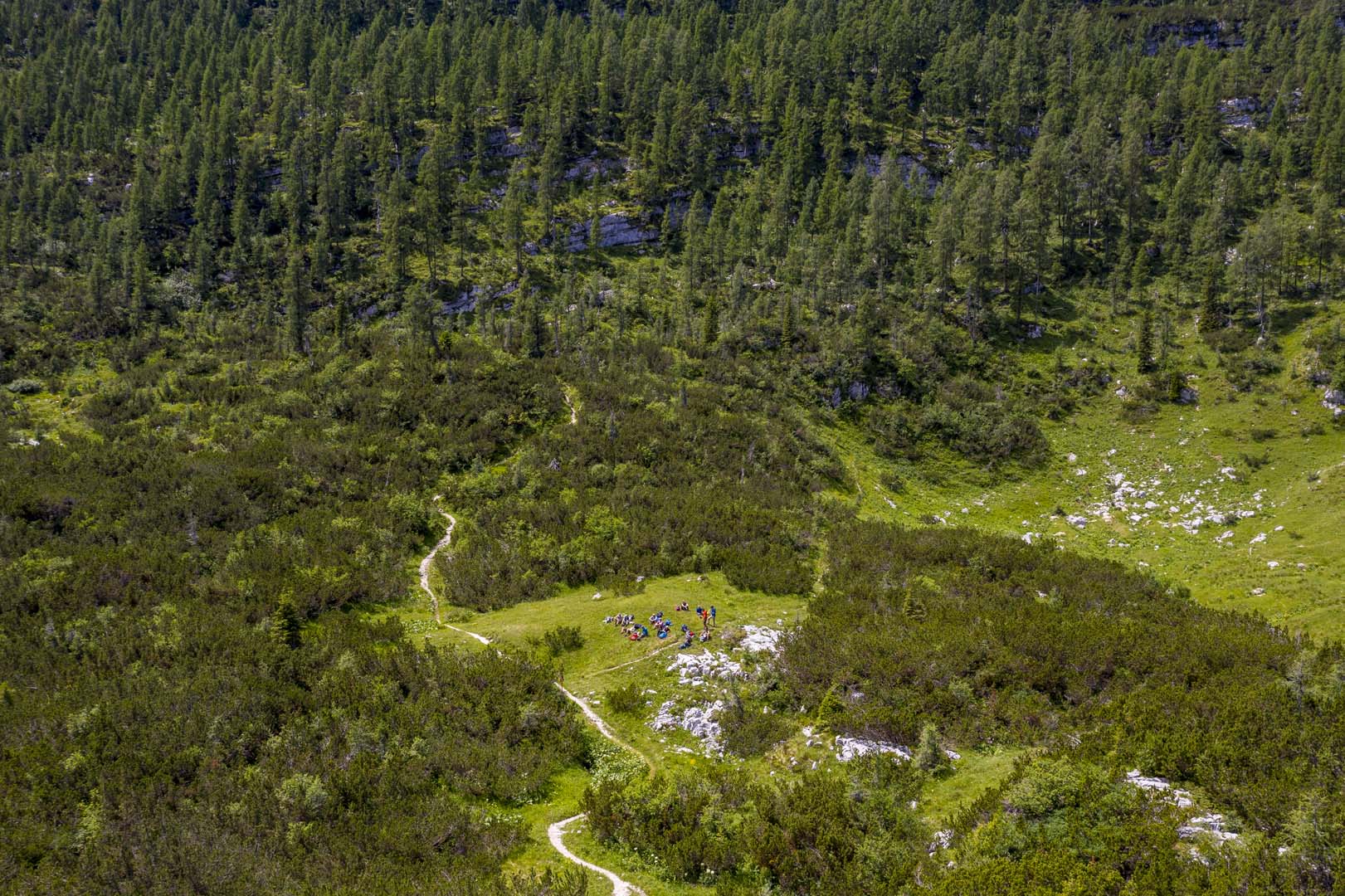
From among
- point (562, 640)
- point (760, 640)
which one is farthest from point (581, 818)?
point (760, 640)

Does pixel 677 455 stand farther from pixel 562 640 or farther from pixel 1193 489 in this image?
pixel 1193 489

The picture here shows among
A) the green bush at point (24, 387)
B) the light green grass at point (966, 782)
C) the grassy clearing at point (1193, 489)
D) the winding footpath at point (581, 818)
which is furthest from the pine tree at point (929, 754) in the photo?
the green bush at point (24, 387)

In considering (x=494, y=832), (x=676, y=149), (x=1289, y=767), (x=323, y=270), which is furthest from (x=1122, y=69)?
(x=494, y=832)

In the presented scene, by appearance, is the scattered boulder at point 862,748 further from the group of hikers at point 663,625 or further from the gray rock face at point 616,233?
the gray rock face at point 616,233

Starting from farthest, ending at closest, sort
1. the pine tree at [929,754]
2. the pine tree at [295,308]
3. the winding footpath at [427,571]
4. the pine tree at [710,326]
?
1. the pine tree at [295,308]
2. the pine tree at [710,326]
3. the winding footpath at [427,571]
4. the pine tree at [929,754]

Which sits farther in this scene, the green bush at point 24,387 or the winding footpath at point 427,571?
the green bush at point 24,387
